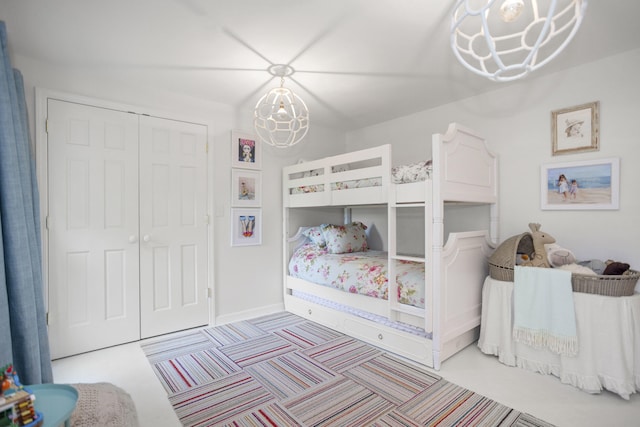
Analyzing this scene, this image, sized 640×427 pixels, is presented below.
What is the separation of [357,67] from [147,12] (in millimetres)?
1463

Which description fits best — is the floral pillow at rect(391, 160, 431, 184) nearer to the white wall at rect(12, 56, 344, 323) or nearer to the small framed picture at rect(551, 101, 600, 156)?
the small framed picture at rect(551, 101, 600, 156)

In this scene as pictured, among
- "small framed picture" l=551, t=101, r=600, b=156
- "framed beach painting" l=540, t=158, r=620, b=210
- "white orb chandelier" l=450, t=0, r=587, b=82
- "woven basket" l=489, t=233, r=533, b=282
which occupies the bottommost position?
"woven basket" l=489, t=233, r=533, b=282

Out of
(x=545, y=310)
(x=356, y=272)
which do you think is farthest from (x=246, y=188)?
(x=545, y=310)

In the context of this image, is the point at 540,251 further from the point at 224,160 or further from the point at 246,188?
the point at 224,160

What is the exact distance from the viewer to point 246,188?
354cm

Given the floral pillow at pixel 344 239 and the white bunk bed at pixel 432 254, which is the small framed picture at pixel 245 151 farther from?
the floral pillow at pixel 344 239

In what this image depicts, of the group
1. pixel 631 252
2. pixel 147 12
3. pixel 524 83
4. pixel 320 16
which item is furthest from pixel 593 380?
pixel 147 12

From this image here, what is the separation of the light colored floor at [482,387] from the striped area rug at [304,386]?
81 millimetres

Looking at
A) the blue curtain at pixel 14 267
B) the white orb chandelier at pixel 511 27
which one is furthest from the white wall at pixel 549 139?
the blue curtain at pixel 14 267

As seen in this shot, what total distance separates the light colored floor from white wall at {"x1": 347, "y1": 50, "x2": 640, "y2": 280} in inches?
41.8

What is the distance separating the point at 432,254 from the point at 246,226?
80.4 inches

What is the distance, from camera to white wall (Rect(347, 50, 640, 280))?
92.0 inches

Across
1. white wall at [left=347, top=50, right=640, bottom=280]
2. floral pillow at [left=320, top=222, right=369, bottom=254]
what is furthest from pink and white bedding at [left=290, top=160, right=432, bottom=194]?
white wall at [left=347, top=50, right=640, bottom=280]

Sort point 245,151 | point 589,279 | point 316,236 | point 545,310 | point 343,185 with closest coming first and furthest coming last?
point 589,279 < point 545,310 < point 343,185 < point 245,151 < point 316,236
